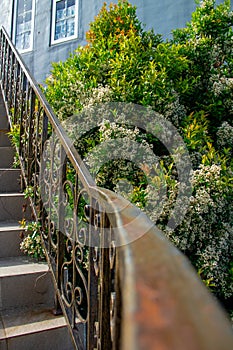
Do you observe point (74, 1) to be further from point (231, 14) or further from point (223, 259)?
point (223, 259)

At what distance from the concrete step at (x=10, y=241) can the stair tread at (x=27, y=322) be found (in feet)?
2.00

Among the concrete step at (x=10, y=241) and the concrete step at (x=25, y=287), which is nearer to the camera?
the concrete step at (x=25, y=287)

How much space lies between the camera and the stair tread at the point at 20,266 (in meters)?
2.49

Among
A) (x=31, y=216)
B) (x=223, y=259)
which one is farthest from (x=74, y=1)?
(x=223, y=259)

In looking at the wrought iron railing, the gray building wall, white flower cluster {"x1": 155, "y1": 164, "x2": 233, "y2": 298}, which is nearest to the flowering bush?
white flower cluster {"x1": 155, "y1": 164, "x2": 233, "y2": 298}

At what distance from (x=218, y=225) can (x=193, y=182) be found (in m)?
0.45

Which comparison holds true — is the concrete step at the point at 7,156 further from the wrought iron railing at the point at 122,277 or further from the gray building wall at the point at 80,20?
the gray building wall at the point at 80,20

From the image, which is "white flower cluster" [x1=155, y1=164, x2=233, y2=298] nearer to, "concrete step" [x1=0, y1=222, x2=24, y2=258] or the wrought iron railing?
the wrought iron railing

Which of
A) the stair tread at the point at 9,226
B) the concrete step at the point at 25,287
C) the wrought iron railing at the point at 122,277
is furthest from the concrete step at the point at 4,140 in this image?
the concrete step at the point at 25,287

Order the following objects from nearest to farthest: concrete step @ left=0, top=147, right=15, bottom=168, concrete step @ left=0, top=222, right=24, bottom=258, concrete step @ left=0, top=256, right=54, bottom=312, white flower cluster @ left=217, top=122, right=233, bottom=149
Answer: concrete step @ left=0, top=256, right=54, bottom=312 < concrete step @ left=0, top=222, right=24, bottom=258 < white flower cluster @ left=217, top=122, right=233, bottom=149 < concrete step @ left=0, top=147, right=15, bottom=168

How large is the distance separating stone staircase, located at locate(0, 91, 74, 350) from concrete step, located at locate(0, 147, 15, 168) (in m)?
0.78

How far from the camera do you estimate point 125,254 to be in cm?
76

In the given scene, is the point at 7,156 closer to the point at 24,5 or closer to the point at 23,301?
the point at 23,301

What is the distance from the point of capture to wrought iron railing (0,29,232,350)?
46 cm
